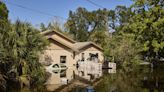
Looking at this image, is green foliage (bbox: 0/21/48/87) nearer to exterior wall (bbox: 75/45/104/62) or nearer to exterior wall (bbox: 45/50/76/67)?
exterior wall (bbox: 45/50/76/67)

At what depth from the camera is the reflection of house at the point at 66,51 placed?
39.6 m

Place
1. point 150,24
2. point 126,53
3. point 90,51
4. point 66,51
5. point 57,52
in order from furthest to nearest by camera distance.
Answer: point 90,51 → point 66,51 → point 57,52 → point 126,53 → point 150,24

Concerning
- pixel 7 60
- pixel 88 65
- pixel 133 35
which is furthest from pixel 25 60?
pixel 88 65

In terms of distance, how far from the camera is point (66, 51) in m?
41.4

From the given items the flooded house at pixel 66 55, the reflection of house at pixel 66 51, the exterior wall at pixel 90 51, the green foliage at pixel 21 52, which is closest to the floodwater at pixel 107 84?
the green foliage at pixel 21 52

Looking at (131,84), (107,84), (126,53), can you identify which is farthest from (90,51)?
(131,84)

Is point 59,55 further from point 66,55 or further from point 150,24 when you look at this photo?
point 150,24

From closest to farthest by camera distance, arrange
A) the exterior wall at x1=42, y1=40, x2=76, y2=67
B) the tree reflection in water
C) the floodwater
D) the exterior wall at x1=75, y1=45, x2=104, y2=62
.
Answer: the tree reflection in water → the floodwater → the exterior wall at x1=42, y1=40, x2=76, y2=67 → the exterior wall at x1=75, y1=45, x2=104, y2=62

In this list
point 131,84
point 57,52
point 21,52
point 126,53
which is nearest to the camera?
point 131,84

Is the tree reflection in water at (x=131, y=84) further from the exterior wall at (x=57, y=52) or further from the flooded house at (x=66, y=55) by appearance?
the exterior wall at (x=57, y=52)

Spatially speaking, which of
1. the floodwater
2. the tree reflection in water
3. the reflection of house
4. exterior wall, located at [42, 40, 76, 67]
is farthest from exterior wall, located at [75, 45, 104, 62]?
the tree reflection in water

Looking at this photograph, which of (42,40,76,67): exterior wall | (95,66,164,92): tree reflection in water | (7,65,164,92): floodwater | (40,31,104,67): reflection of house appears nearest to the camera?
(95,66,164,92): tree reflection in water

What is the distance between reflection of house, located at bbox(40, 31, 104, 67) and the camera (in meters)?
39.6

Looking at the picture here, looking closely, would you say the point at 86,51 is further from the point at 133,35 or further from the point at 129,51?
the point at 133,35
